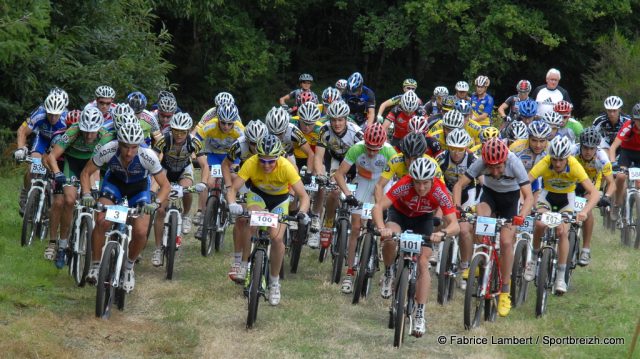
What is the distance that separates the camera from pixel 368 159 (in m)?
13.1

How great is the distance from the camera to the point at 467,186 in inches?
521

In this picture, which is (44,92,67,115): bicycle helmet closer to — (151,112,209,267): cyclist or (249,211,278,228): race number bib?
(151,112,209,267): cyclist

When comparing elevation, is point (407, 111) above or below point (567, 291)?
above

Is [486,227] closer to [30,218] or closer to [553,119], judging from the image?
[553,119]

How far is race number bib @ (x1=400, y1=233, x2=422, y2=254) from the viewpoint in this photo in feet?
34.0

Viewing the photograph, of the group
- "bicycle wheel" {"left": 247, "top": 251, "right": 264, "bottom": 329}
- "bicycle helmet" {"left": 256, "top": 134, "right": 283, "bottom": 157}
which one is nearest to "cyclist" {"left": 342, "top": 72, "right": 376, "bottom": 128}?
"bicycle helmet" {"left": 256, "top": 134, "right": 283, "bottom": 157}

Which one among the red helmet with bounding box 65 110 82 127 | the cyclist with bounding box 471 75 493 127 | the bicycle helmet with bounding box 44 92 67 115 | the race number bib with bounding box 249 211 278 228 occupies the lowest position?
the race number bib with bounding box 249 211 278 228

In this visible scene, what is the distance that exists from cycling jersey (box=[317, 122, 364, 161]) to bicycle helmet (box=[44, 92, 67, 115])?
3288 millimetres

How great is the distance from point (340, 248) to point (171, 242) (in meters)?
2.00

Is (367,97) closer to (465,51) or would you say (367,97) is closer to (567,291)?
(567,291)

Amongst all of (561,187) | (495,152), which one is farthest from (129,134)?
(561,187)

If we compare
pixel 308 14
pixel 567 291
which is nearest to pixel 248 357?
pixel 567 291

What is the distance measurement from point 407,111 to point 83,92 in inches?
309

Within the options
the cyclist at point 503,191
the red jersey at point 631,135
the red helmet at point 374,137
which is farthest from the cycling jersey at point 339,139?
the red jersey at point 631,135
